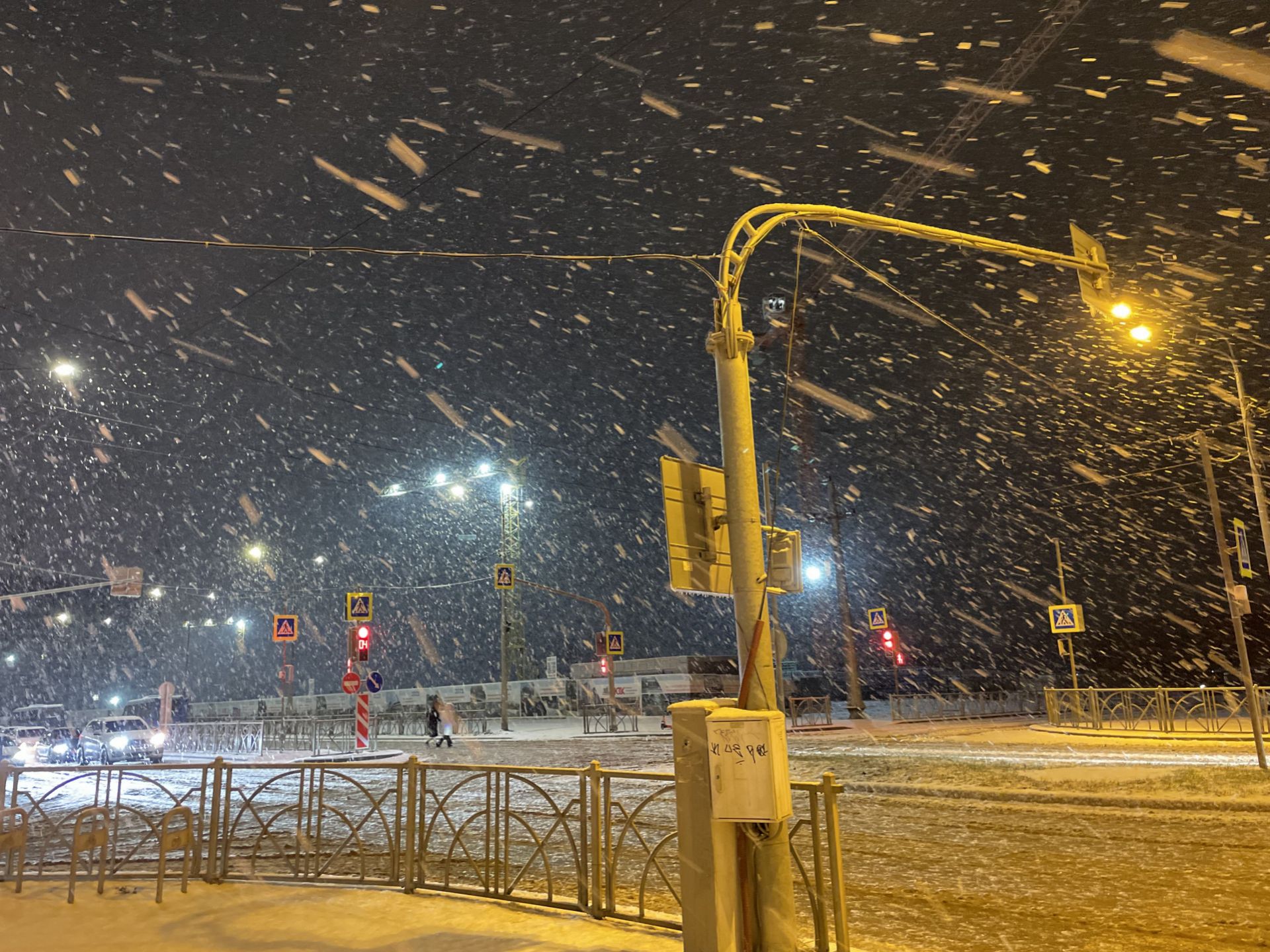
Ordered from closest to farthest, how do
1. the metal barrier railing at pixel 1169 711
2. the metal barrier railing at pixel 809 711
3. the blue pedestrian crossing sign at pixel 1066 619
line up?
the metal barrier railing at pixel 1169 711 < the blue pedestrian crossing sign at pixel 1066 619 < the metal barrier railing at pixel 809 711

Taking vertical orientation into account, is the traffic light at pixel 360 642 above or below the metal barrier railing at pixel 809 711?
above

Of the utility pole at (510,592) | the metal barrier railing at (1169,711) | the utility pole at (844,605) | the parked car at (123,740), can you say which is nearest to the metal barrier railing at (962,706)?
the utility pole at (844,605)

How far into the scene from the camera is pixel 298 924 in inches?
244

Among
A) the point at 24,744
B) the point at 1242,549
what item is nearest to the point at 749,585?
the point at 1242,549

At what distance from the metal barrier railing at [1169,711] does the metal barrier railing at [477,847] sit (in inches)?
630

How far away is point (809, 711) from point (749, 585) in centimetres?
2974

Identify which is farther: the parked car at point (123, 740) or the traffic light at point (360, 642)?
the parked car at point (123, 740)

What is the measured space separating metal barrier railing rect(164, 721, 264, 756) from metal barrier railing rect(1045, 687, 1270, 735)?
80.9 feet

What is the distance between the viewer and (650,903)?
7109 mm

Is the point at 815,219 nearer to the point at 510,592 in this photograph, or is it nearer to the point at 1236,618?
the point at 1236,618

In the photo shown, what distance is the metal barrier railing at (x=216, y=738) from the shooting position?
27.7 meters

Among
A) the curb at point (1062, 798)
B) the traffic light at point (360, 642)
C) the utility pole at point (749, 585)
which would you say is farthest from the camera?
the traffic light at point (360, 642)

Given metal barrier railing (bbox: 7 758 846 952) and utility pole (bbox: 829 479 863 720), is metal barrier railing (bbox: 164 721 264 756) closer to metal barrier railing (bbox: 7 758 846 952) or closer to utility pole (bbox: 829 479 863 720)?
metal barrier railing (bbox: 7 758 846 952)

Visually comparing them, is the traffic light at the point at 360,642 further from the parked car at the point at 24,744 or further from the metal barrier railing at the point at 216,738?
the parked car at the point at 24,744
